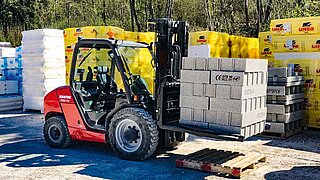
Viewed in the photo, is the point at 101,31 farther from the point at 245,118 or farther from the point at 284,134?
the point at 245,118

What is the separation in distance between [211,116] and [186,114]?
44 cm

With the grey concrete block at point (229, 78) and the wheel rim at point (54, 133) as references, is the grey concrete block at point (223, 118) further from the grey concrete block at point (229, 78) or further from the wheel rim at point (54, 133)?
the wheel rim at point (54, 133)

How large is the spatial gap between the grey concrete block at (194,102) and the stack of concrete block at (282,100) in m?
3.25

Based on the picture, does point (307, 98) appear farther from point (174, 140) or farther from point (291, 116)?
point (174, 140)

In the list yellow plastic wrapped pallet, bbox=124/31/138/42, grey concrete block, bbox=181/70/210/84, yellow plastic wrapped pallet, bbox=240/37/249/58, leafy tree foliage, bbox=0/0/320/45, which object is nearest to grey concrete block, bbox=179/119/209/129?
grey concrete block, bbox=181/70/210/84

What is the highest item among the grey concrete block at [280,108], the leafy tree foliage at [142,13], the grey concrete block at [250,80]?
the leafy tree foliage at [142,13]

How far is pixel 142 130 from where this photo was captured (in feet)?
21.0

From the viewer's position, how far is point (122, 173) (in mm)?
6000

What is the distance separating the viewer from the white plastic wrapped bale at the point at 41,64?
12.1 metres

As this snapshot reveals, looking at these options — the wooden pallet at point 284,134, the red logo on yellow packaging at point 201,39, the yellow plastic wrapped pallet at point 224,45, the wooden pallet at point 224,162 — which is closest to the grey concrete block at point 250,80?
the wooden pallet at point 224,162

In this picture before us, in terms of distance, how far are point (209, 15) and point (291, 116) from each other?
10308mm

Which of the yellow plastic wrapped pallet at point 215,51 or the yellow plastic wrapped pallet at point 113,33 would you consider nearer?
the yellow plastic wrapped pallet at point 215,51

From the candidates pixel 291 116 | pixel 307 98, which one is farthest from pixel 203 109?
Result: pixel 307 98

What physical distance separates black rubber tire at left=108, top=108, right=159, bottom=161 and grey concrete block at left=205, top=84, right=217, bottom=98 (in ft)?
3.57
